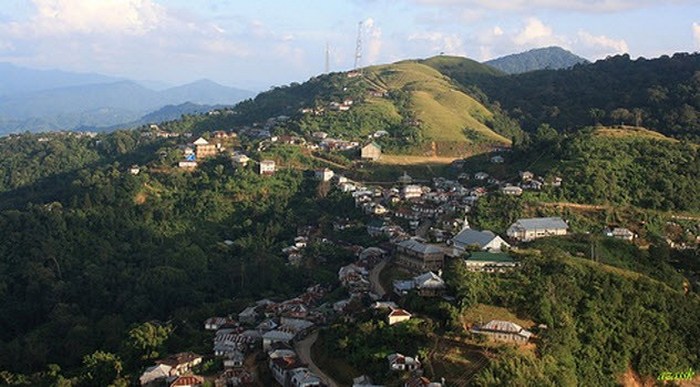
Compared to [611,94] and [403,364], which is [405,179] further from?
[611,94]

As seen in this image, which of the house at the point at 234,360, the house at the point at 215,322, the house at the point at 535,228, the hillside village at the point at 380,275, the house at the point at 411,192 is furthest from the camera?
the house at the point at 411,192

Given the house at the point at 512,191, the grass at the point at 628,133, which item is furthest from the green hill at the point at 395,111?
the house at the point at 512,191

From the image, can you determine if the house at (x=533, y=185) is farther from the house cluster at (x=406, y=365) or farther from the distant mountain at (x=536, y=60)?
the distant mountain at (x=536, y=60)

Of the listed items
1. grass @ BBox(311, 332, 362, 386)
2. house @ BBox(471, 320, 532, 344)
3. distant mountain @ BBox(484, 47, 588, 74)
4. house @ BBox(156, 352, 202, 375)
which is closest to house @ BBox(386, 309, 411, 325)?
grass @ BBox(311, 332, 362, 386)

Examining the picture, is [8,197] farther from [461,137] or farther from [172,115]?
[172,115]

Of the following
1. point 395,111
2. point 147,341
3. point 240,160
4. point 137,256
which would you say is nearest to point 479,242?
point 147,341

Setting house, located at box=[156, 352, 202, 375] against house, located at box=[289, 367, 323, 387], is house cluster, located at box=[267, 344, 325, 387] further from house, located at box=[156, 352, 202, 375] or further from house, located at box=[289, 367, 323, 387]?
house, located at box=[156, 352, 202, 375]

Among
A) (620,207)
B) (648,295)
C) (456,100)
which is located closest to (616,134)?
(620,207)
